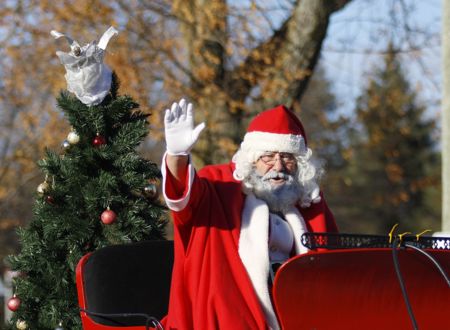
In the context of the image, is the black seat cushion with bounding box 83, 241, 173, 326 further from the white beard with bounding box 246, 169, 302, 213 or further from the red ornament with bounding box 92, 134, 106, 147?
the red ornament with bounding box 92, 134, 106, 147

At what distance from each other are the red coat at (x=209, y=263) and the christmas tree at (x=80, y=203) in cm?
90

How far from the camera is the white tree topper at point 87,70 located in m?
4.90

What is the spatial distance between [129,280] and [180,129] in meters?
1.11

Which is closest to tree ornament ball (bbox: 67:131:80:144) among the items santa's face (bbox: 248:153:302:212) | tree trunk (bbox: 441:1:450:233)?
→ santa's face (bbox: 248:153:302:212)

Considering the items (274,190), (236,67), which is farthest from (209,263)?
(236,67)

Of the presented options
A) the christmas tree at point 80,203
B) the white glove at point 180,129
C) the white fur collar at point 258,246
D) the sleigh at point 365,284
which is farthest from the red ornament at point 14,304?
the sleigh at point 365,284

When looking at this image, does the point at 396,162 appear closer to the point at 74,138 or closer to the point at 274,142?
the point at 74,138

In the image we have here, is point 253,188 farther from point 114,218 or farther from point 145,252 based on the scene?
point 114,218

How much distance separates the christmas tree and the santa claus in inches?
31.5

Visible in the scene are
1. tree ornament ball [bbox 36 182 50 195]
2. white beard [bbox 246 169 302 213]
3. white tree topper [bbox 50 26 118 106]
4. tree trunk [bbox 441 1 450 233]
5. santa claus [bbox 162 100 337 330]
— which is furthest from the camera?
tree trunk [bbox 441 1 450 233]

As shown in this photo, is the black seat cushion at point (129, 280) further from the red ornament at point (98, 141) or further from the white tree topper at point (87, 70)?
the white tree topper at point (87, 70)

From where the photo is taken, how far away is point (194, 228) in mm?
4160

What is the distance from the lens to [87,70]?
16.2 ft

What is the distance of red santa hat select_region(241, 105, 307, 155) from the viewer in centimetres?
445
